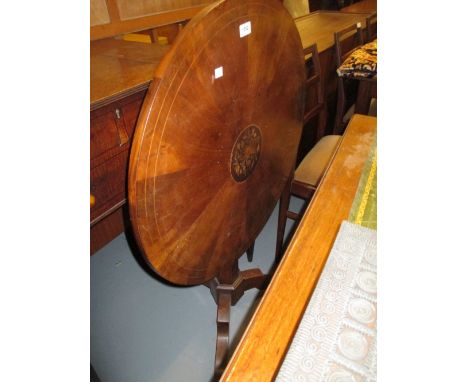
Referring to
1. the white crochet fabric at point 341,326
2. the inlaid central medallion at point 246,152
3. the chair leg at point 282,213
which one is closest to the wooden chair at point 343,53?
the chair leg at point 282,213

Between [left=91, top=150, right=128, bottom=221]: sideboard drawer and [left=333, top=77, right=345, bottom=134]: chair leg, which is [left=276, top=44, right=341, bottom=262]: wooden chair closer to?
[left=333, top=77, right=345, bottom=134]: chair leg

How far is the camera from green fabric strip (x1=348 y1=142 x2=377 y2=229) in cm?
81

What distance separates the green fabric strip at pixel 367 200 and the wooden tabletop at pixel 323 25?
138cm

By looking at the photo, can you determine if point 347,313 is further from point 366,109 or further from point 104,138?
point 366,109

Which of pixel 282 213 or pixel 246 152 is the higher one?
pixel 246 152

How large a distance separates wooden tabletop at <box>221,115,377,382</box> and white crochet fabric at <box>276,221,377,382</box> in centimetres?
7

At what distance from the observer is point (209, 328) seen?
1682 millimetres

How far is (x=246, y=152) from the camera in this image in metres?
0.99

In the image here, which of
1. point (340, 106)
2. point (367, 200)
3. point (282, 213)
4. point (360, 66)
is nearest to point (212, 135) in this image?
point (367, 200)

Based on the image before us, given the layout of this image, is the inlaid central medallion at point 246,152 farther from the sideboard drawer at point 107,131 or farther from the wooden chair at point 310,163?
the wooden chair at point 310,163

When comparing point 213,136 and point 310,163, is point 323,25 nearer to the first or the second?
point 310,163

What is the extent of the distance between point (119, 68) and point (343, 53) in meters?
2.18

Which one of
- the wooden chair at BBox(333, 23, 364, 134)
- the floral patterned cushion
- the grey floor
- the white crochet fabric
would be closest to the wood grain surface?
the white crochet fabric

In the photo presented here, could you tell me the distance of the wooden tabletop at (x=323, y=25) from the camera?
233 cm
